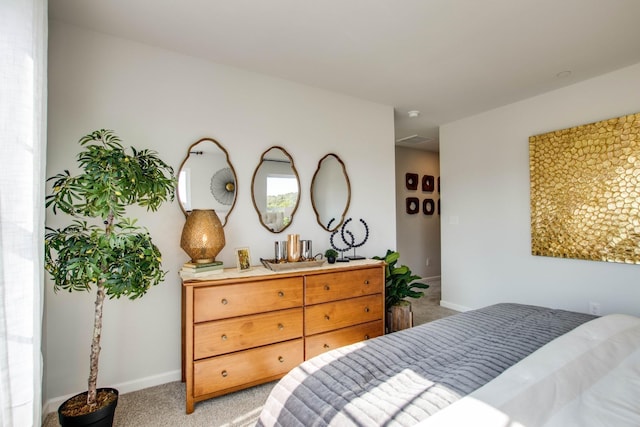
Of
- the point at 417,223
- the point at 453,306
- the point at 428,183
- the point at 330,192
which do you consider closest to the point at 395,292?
the point at 330,192

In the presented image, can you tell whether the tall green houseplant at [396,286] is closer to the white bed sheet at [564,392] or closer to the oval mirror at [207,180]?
the oval mirror at [207,180]

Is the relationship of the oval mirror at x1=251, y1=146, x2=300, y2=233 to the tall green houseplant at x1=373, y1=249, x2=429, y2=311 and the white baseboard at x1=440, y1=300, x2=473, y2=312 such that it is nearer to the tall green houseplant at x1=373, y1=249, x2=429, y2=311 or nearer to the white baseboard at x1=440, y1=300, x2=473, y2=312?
the tall green houseplant at x1=373, y1=249, x2=429, y2=311

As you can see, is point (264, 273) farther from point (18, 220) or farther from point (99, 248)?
point (18, 220)

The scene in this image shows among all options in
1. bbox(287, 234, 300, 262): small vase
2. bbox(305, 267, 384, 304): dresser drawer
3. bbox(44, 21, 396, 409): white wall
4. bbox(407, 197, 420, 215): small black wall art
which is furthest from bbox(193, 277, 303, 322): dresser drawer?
bbox(407, 197, 420, 215): small black wall art

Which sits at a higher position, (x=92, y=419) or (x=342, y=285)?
(x=342, y=285)

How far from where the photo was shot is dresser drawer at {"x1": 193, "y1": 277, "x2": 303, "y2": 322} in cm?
194

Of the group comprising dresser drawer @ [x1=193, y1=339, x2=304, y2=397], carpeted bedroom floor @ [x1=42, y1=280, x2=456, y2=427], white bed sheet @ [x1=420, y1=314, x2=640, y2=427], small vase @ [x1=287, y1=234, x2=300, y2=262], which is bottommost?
carpeted bedroom floor @ [x1=42, y1=280, x2=456, y2=427]

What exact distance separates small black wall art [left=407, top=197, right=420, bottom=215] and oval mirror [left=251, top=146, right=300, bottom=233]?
10.4 ft

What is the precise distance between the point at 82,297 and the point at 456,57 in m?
3.27

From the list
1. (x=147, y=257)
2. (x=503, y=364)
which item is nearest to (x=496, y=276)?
(x=503, y=364)

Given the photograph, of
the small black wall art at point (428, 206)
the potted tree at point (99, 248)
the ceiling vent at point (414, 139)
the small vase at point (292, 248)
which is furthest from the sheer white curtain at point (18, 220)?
the small black wall art at point (428, 206)

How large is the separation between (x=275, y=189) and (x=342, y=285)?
1033 mm

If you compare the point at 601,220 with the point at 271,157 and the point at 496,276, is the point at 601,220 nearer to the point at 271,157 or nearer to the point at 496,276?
the point at 496,276

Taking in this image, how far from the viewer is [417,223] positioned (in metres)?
5.64
